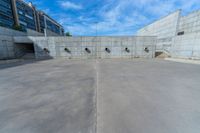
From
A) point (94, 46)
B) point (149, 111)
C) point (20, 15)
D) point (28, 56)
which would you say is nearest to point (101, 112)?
point (149, 111)

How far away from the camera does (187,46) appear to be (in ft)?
31.8

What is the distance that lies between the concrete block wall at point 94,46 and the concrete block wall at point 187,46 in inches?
94.8

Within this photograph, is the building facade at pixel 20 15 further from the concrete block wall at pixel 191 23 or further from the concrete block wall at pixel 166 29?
the concrete block wall at pixel 191 23

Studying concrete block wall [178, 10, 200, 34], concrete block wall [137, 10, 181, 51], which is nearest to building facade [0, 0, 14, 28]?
concrete block wall [137, 10, 181, 51]

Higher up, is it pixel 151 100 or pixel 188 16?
pixel 188 16

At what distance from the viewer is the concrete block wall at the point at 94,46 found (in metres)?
12.2

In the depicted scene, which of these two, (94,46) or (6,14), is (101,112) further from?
(6,14)

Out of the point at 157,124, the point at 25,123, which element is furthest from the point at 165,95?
the point at 25,123

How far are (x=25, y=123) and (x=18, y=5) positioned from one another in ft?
117

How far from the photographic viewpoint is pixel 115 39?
40.3ft

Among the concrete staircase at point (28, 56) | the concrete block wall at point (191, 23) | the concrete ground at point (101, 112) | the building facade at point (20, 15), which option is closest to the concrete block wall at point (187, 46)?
the concrete block wall at point (191, 23)

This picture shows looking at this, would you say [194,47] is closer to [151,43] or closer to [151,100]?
[151,43]

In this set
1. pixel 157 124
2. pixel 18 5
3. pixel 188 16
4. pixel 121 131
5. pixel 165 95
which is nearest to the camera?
pixel 121 131

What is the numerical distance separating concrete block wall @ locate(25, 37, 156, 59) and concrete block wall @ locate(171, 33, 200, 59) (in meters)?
2.41
